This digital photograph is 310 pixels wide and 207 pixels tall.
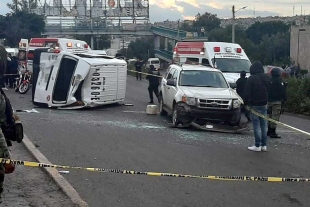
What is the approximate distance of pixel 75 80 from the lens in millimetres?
17781

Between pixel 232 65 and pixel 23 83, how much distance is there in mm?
9812

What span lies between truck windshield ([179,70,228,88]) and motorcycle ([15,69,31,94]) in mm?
10969

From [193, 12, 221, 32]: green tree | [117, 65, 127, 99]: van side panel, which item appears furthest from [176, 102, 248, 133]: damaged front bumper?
[193, 12, 221, 32]: green tree

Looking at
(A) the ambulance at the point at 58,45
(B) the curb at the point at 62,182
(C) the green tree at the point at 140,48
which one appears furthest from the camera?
(C) the green tree at the point at 140,48

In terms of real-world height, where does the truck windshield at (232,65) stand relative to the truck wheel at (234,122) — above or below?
above

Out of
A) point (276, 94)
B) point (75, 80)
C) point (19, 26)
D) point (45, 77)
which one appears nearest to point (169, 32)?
point (19, 26)

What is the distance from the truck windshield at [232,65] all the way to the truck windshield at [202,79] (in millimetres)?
4488

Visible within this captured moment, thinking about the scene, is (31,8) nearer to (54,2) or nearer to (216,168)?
(54,2)

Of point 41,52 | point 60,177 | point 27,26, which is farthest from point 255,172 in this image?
point 27,26

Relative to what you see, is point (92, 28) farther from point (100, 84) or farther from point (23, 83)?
point (100, 84)

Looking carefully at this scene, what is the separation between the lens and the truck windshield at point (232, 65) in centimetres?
2025

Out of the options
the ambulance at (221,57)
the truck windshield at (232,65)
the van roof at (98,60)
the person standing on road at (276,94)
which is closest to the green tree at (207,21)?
the ambulance at (221,57)

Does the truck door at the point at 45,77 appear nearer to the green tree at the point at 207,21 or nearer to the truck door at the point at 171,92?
the truck door at the point at 171,92

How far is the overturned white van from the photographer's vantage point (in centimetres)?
1786
